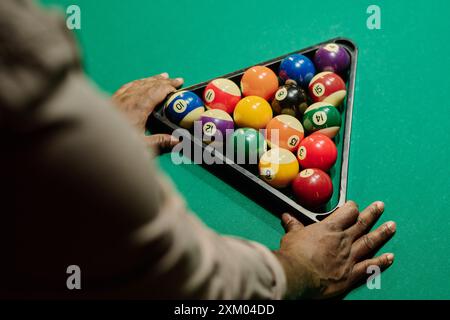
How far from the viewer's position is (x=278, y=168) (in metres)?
1.64

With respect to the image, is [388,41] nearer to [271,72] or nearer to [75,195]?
[271,72]

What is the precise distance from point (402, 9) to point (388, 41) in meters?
0.22

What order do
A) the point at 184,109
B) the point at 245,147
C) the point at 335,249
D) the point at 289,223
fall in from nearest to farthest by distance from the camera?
1. the point at 335,249
2. the point at 289,223
3. the point at 245,147
4. the point at 184,109

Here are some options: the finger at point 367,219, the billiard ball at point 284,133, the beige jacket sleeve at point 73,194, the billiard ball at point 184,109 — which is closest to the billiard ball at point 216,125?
the billiard ball at point 184,109

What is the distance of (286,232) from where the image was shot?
1578 mm

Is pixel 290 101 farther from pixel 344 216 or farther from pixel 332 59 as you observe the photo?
pixel 344 216

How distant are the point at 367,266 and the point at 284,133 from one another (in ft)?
1.78

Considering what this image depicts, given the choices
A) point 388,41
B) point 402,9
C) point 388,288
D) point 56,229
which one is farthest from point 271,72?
point 56,229

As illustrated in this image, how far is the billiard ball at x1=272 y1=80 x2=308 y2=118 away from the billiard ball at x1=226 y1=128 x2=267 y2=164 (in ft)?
0.61

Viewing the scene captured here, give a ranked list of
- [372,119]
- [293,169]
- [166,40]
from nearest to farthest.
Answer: [293,169], [372,119], [166,40]

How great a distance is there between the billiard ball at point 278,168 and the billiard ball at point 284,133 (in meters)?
0.07

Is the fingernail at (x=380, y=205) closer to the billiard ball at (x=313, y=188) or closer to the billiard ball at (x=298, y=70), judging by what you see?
the billiard ball at (x=313, y=188)

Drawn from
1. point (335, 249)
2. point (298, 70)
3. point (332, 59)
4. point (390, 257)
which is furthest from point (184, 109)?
point (390, 257)
